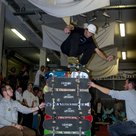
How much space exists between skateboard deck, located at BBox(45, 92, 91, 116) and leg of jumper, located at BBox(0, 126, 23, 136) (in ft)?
2.37

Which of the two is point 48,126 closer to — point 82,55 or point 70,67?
point 70,67

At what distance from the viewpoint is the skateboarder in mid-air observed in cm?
512

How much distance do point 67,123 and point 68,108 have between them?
0.71 ft

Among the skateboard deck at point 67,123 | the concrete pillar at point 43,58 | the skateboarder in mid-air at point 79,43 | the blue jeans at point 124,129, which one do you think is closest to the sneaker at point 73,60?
the skateboarder in mid-air at point 79,43

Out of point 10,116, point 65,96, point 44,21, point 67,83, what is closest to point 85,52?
point 67,83

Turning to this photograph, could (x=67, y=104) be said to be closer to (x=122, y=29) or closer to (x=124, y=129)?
(x=124, y=129)

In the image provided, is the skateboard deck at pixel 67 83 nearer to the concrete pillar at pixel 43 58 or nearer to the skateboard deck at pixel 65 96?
the skateboard deck at pixel 65 96

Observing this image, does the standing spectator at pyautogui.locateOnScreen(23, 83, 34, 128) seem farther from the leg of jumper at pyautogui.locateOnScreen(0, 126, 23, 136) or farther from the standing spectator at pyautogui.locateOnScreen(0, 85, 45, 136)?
the leg of jumper at pyautogui.locateOnScreen(0, 126, 23, 136)

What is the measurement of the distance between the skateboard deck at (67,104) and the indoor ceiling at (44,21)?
13.5 ft

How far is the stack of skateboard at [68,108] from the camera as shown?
13.8 feet

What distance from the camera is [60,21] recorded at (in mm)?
9000

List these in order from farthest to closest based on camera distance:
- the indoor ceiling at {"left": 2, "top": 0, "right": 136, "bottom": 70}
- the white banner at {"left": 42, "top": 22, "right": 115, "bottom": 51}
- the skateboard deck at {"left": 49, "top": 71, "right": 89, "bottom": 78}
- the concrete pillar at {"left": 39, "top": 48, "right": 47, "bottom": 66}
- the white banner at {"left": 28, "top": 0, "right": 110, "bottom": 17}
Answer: the concrete pillar at {"left": 39, "top": 48, "right": 47, "bottom": 66} → the indoor ceiling at {"left": 2, "top": 0, "right": 136, "bottom": 70} → the white banner at {"left": 42, "top": 22, "right": 115, "bottom": 51} → the white banner at {"left": 28, "top": 0, "right": 110, "bottom": 17} → the skateboard deck at {"left": 49, "top": 71, "right": 89, "bottom": 78}

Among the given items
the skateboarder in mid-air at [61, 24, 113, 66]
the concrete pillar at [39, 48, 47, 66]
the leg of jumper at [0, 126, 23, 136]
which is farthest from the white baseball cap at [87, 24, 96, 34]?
the concrete pillar at [39, 48, 47, 66]

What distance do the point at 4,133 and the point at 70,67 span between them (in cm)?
148
